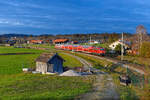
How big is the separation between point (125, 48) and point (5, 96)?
49.0 metres

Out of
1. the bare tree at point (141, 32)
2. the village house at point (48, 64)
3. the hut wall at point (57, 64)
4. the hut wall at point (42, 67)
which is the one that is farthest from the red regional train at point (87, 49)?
the hut wall at point (42, 67)

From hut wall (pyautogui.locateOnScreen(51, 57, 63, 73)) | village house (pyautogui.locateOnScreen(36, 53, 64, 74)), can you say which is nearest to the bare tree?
hut wall (pyautogui.locateOnScreen(51, 57, 63, 73))

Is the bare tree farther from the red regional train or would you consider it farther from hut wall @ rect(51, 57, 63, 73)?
hut wall @ rect(51, 57, 63, 73)

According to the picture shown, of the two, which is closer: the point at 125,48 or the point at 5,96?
the point at 5,96

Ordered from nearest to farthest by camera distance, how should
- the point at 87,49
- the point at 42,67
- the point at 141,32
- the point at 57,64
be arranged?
1. the point at 42,67
2. the point at 57,64
3. the point at 141,32
4. the point at 87,49

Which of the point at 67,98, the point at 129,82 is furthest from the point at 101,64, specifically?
the point at 67,98

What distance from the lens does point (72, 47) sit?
74.4 m

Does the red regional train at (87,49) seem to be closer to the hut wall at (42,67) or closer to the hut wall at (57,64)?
the hut wall at (57,64)

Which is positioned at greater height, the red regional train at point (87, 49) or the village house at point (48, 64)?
the red regional train at point (87, 49)

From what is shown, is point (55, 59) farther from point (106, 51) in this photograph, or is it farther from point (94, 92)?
point (106, 51)

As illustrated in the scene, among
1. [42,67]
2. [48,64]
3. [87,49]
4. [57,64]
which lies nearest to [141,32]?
[87,49]

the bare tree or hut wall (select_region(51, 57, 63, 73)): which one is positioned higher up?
the bare tree

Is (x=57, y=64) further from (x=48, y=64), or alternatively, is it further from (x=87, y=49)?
(x=87, y=49)

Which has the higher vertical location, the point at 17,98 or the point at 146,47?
the point at 146,47
